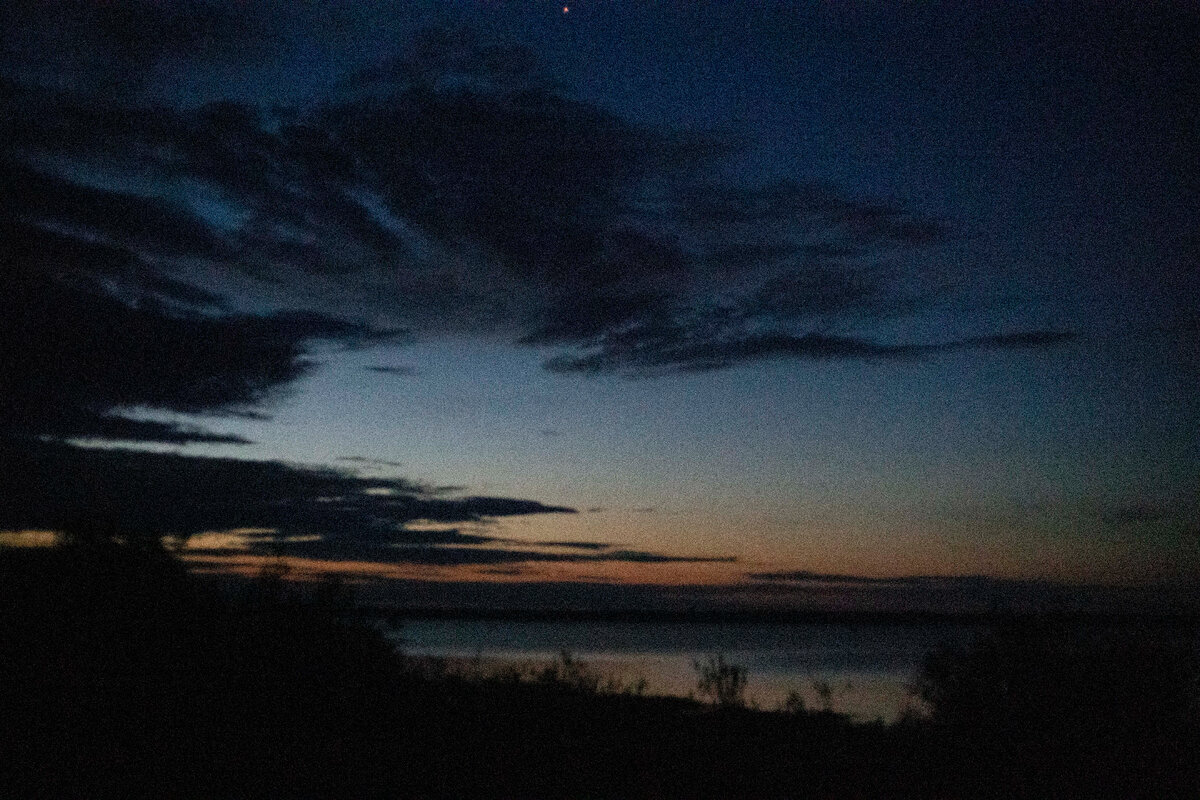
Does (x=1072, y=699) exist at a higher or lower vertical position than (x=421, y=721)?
higher

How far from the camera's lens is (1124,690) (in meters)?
13.6

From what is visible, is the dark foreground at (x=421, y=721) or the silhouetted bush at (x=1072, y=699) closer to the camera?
the dark foreground at (x=421, y=721)

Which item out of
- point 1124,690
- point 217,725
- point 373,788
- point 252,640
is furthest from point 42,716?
point 1124,690

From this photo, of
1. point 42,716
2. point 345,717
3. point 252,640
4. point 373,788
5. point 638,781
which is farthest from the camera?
point 252,640

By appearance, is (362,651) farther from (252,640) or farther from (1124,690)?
(1124,690)

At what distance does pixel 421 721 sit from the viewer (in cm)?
1367

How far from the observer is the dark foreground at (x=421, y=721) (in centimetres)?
1064

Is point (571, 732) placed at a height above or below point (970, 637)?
below

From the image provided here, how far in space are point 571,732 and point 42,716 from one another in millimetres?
6045

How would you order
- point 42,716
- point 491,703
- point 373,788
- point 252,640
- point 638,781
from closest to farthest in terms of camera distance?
point 373,788
point 638,781
point 42,716
point 252,640
point 491,703

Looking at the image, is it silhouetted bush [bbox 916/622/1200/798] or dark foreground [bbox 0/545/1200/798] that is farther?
silhouetted bush [bbox 916/622/1200/798]

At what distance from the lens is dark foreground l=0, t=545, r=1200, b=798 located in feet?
34.9

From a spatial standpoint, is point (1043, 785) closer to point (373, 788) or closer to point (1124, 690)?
point (1124, 690)

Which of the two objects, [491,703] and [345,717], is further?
[491,703]
